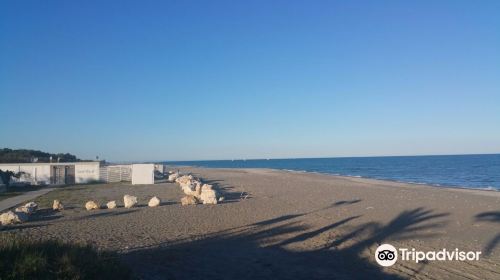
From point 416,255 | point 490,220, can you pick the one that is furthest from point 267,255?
point 490,220

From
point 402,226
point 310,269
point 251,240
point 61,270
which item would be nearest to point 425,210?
point 402,226

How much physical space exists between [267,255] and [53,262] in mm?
4771

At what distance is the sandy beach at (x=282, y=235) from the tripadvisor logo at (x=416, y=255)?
21 cm

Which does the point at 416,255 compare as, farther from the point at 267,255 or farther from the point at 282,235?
the point at 282,235

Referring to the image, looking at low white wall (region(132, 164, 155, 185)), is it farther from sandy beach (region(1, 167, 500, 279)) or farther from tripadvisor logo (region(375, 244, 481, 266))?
tripadvisor logo (region(375, 244, 481, 266))

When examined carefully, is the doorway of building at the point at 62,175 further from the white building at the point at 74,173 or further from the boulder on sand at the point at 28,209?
the boulder on sand at the point at 28,209

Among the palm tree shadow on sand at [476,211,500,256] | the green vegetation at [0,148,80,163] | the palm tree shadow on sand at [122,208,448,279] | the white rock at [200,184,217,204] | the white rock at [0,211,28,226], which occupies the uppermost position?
the green vegetation at [0,148,80,163]

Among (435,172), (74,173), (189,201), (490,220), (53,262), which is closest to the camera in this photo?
(53,262)

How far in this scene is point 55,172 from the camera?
36.7m

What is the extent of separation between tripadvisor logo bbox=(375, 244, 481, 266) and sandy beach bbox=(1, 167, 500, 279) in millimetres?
205

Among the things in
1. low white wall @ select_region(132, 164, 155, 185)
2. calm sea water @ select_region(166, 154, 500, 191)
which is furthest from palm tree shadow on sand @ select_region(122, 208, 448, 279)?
calm sea water @ select_region(166, 154, 500, 191)

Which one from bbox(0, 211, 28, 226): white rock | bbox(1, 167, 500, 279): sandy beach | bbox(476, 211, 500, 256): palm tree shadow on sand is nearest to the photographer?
bbox(1, 167, 500, 279): sandy beach

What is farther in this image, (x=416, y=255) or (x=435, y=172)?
(x=435, y=172)

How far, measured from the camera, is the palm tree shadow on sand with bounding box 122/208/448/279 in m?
8.17
